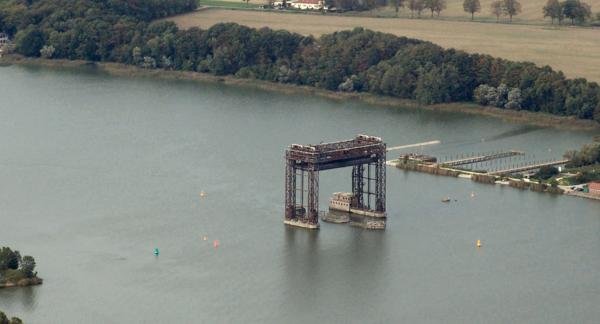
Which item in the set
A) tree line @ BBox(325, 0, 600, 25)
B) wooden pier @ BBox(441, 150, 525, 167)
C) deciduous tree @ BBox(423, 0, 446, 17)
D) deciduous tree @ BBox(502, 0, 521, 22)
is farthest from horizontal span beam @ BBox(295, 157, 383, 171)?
deciduous tree @ BBox(423, 0, 446, 17)

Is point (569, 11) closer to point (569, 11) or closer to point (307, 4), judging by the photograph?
point (569, 11)

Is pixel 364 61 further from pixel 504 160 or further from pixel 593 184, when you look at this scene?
pixel 593 184

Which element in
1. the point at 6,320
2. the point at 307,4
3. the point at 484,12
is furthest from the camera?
the point at 307,4

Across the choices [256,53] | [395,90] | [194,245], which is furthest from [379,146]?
[256,53]

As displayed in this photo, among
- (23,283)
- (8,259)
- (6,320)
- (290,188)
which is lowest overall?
(23,283)

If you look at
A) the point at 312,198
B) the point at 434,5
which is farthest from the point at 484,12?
the point at 312,198

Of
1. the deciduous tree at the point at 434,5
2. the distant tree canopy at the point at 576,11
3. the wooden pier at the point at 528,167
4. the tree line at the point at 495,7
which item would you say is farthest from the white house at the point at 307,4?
the wooden pier at the point at 528,167

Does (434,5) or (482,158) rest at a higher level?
(434,5)
